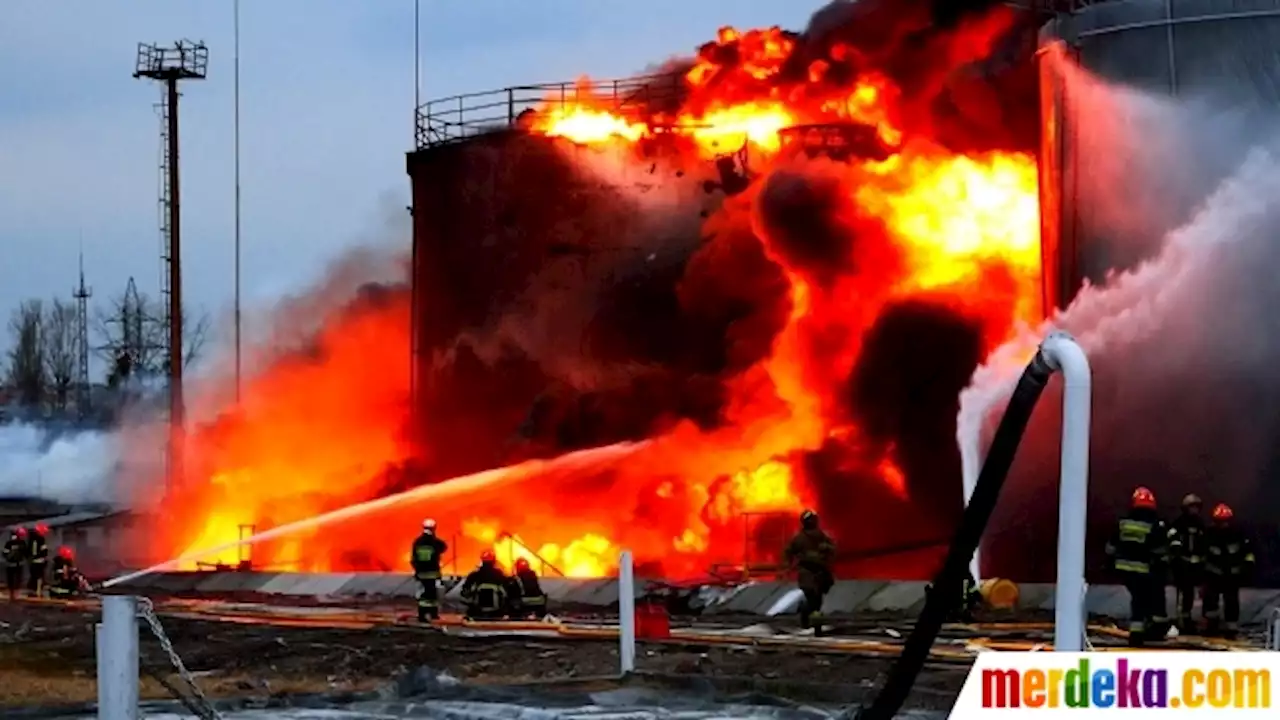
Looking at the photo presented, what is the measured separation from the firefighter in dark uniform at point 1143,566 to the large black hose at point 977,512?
7.94m

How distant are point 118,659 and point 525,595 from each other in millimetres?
12115

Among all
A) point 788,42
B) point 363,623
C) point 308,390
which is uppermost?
point 788,42

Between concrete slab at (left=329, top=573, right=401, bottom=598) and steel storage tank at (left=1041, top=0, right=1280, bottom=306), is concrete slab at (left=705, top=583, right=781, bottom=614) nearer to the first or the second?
steel storage tank at (left=1041, top=0, right=1280, bottom=306)

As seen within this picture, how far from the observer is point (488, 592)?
22.4 m

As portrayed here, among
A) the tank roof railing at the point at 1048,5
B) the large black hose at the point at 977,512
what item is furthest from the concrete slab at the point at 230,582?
the large black hose at the point at 977,512

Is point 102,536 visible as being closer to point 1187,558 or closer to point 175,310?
point 175,310

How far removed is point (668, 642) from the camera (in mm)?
18875

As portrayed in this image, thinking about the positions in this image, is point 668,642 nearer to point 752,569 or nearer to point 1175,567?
point 1175,567

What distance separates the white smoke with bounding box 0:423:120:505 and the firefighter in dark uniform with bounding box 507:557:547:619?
2866 cm

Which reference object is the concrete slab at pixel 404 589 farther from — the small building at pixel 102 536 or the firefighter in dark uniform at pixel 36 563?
the small building at pixel 102 536

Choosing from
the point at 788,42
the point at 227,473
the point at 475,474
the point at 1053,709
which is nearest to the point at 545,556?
the point at 475,474

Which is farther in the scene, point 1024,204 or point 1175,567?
point 1024,204

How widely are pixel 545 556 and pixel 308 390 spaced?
1304 cm

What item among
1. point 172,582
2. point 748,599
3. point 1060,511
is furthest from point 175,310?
point 1060,511
